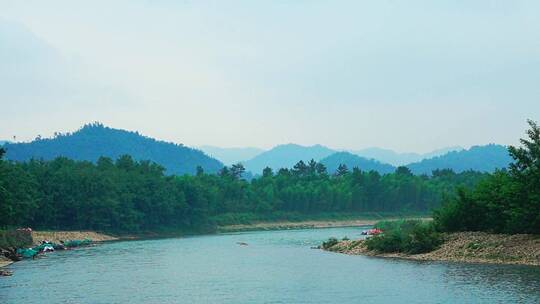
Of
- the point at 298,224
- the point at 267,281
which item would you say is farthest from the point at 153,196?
the point at 267,281

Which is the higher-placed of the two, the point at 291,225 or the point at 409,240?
the point at 291,225

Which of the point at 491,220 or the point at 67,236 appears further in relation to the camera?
the point at 67,236

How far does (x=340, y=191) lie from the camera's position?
18400 cm

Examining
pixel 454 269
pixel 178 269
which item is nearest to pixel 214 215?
pixel 178 269

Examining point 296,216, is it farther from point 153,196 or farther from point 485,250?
point 485,250

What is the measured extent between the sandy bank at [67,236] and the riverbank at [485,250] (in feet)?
181

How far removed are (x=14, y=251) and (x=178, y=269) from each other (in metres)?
23.5

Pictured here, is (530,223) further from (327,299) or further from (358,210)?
(358,210)

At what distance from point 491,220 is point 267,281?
80.5 ft

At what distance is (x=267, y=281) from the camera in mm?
51719

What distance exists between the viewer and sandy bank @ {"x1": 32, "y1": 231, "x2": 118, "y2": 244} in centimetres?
10195

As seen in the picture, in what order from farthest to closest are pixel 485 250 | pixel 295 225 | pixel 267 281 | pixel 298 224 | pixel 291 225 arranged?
pixel 298 224
pixel 291 225
pixel 295 225
pixel 485 250
pixel 267 281

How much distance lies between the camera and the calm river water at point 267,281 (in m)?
42.3

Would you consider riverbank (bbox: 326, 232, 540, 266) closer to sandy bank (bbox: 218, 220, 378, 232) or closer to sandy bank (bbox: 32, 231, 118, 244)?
sandy bank (bbox: 32, 231, 118, 244)
